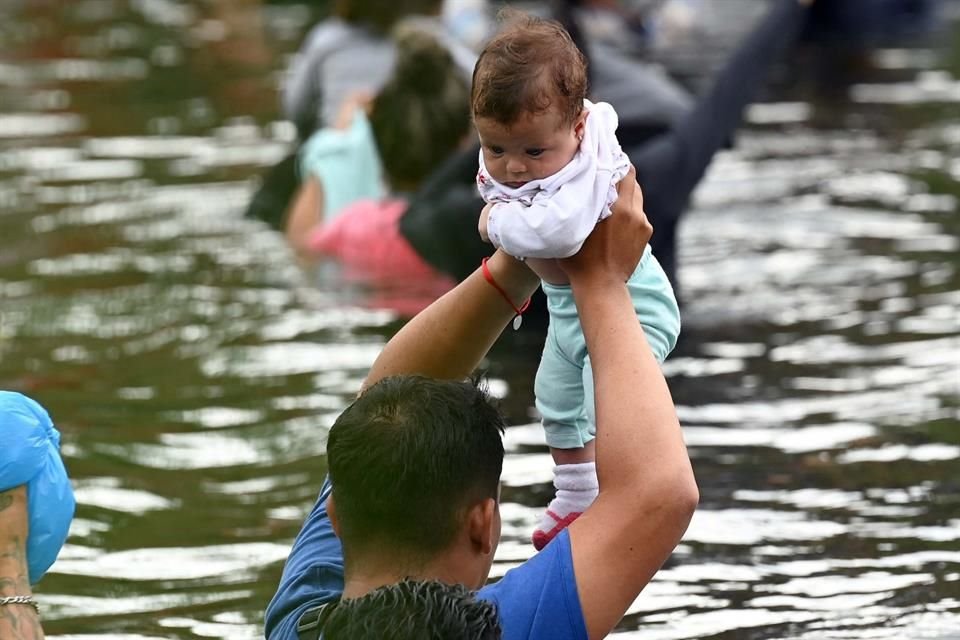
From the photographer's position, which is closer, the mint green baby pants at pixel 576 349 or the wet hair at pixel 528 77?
the wet hair at pixel 528 77

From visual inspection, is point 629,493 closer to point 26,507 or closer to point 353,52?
point 26,507

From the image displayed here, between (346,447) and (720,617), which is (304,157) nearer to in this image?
(720,617)

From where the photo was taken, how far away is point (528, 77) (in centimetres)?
325

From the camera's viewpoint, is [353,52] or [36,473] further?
[353,52]

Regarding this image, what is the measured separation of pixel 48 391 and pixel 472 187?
198 centimetres

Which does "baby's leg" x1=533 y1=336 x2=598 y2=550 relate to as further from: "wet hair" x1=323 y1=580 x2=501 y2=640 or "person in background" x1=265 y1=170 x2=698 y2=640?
"wet hair" x1=323 y1=580 x2=501 y2=640

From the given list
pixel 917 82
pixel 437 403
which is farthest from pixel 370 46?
pixel 437 403

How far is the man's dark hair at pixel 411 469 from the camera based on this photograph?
9.77ft

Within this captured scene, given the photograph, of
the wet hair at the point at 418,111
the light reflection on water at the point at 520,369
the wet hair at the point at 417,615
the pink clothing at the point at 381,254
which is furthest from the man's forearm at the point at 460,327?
the wet hair at the point at 418,111

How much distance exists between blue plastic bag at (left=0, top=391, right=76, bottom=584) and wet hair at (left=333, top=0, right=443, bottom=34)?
669cm

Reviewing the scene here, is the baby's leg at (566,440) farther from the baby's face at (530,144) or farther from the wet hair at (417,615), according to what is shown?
the wet hair at (417,615)

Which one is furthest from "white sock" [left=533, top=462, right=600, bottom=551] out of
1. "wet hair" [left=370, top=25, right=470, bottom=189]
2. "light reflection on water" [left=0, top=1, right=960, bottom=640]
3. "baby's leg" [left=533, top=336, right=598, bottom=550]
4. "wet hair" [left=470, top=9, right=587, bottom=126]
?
"wet hair" [left=370, top=25, right=470, bottom=189]

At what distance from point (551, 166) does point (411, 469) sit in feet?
2.12

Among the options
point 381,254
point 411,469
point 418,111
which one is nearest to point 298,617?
point 411,469
